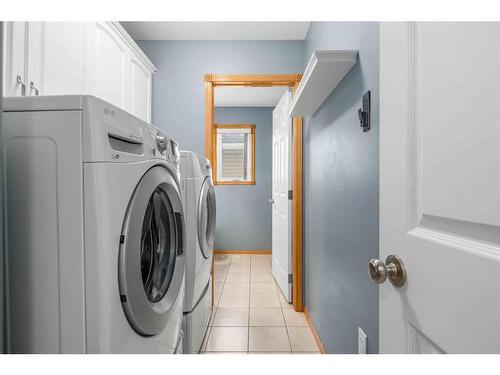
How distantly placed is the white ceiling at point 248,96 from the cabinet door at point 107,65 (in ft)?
5.78

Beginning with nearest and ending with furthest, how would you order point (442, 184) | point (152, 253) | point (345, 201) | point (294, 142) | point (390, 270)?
point (442, 184), point (390, 270), point (152, 253), point (345, 201), point (294, 142)

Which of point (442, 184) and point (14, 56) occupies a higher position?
point (14, 56)

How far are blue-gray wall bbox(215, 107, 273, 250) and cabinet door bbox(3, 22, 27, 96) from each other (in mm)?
3141

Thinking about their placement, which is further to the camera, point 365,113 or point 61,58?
point 61,58

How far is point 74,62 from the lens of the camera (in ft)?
4.54

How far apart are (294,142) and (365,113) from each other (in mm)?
1258

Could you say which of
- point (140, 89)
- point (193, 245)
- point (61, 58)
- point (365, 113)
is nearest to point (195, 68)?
point (140, 89)

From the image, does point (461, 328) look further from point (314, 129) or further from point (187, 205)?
point (314, 129)

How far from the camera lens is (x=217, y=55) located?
2354 mm

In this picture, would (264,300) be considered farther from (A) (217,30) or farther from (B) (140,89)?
(A) (217,30)

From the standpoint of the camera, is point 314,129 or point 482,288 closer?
point 482,288

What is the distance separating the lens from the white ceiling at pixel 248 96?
3514 mm
